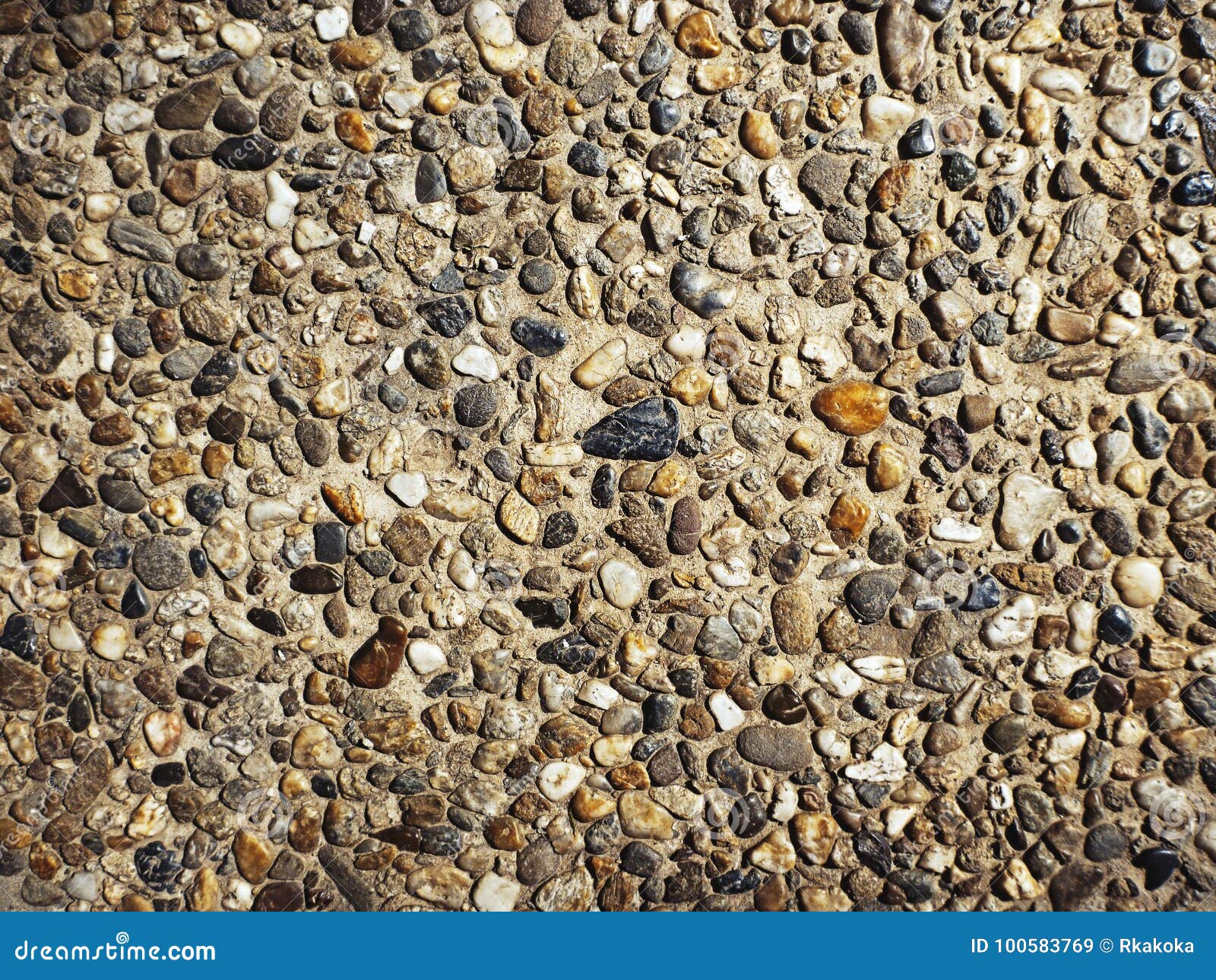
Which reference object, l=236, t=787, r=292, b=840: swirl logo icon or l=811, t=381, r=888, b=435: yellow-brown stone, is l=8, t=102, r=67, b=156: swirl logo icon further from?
l=811, t=381, r=888, b=435: yellow-brown stone

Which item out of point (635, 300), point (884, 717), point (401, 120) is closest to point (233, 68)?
point (401, 120)

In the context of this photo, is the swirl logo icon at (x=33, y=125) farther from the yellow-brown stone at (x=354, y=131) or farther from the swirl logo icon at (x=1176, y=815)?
the swirl logo icon at (x=1176, y=815)

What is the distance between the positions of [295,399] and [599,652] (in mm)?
454

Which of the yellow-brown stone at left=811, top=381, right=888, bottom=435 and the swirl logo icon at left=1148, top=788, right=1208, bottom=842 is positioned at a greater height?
the yellow-brown stone at left=811, top=381, right=888, bottom=435

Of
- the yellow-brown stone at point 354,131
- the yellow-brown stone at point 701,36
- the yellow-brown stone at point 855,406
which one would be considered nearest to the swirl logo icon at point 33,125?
the yellow-brown stone at point 354,131

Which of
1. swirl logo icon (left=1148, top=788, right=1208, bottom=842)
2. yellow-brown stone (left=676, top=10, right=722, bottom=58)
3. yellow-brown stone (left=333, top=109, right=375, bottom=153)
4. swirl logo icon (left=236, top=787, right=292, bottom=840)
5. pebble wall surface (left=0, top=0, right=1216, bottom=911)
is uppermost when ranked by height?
yellow-brown stone (left=676, top=10, right=722, bottom=58)

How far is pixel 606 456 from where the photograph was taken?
0.90 metres

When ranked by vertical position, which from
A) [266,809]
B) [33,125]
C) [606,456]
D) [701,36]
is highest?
[701,36]

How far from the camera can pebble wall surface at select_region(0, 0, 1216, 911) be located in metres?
0.87

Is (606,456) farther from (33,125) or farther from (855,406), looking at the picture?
(33,125)

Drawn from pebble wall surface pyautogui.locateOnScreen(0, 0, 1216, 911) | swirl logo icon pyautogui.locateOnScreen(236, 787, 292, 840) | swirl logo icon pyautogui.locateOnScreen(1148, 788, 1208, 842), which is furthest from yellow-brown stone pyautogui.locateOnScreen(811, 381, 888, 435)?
swirl logo icon pyautogui.locateOnScreen(236, 787, 292, 840)

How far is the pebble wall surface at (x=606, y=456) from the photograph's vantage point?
0.87 m

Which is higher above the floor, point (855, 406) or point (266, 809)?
point (855, 406)

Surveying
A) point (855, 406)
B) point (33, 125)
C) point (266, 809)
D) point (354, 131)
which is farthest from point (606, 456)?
point (33, 125)
